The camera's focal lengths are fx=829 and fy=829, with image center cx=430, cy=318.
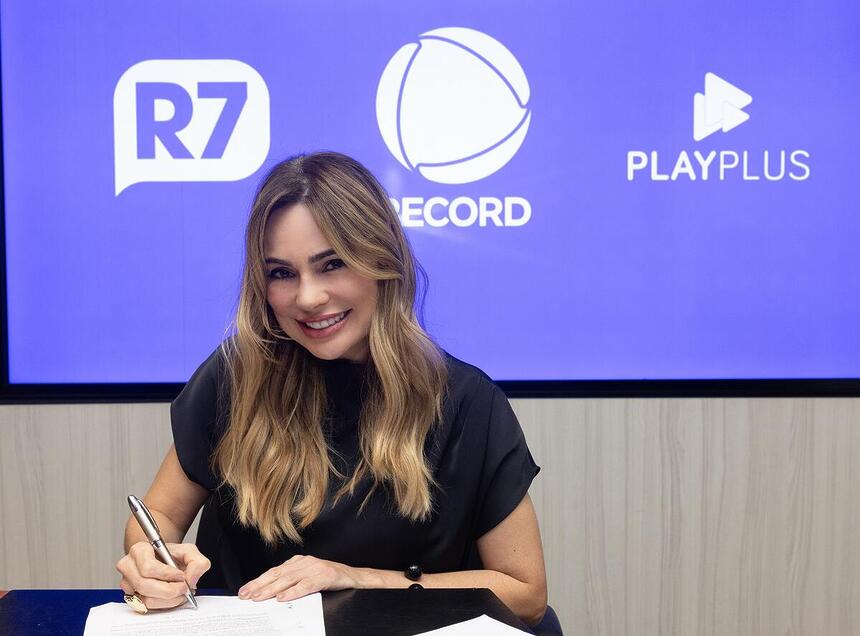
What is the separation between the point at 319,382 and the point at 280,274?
23 centimetres

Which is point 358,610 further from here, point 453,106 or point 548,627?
point 453,106

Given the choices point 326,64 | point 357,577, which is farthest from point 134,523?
point 326,64

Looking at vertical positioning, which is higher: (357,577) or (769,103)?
(769,103)

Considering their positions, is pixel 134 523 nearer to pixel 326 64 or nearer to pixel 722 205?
pixel 326 64

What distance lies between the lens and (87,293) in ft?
8.28

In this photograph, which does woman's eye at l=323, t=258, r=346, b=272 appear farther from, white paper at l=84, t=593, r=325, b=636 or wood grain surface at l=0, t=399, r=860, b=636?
wood grain surface at l=0, t=399, r=860, b=636

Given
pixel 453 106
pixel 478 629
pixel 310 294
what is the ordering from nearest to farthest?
pixel 478 629 → pixel 310 294 → pixel 453 106

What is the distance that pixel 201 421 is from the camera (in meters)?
1.62

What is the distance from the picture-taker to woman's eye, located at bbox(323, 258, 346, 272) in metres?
1.49

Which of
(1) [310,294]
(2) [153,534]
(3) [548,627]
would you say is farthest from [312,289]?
(3) [548,627]

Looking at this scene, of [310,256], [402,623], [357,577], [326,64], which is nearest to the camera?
[402,623]

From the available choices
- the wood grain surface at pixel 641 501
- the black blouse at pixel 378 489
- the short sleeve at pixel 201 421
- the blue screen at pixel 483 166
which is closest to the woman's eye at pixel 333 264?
the black blouse at pixel 378 489

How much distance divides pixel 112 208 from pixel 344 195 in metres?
1.31

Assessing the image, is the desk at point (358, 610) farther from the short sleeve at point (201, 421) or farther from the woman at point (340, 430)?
the short sleeve at point (201, 421)
